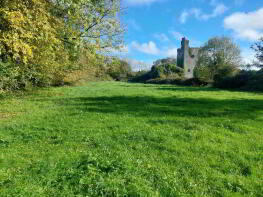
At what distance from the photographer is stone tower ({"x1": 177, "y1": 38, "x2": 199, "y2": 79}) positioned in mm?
78812

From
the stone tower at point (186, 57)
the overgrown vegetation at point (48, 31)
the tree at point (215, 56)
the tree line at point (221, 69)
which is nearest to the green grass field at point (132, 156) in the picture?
the overgrown vegetation at point (48, 31)

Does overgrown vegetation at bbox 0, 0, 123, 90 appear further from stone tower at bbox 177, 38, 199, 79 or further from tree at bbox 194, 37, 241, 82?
stone tower at bbox 177, 38, 199, 79

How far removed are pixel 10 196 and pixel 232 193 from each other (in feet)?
13.5

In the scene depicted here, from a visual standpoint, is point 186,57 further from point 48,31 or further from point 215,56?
point 48,31

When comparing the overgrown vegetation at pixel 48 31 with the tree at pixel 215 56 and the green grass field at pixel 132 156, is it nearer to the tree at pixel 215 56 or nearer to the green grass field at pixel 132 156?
the green grass field at pixel 132 156

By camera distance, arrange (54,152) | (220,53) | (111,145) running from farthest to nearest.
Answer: (220,53)
(111,145)
(54,152)

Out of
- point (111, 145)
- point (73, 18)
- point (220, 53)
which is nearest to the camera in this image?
point (111, 145)

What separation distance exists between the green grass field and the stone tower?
70445 mm

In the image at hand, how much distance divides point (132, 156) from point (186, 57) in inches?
3026

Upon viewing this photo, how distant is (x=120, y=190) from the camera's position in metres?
4.50

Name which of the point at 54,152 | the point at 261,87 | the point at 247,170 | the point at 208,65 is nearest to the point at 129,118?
the point at 54,152

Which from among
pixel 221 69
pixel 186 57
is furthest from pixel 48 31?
pixel 186 57

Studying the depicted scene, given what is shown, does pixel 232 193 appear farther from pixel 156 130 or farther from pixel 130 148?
pixel 156 130

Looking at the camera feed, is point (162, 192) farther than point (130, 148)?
No
